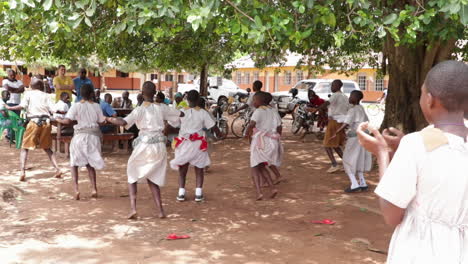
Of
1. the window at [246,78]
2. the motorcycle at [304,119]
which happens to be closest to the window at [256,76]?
the window at [246,78]

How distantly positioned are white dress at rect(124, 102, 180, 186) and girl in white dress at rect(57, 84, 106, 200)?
3.47 feet

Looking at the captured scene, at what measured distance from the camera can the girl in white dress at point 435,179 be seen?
200 cm

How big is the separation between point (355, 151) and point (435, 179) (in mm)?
5754

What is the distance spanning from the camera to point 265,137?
7367 millimetres

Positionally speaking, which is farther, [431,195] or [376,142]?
[376,142]

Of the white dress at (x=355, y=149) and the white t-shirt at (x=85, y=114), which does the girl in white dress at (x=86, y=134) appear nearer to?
the white t-shirt at (x=85, y=114)

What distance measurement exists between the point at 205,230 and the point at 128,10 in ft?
8.68

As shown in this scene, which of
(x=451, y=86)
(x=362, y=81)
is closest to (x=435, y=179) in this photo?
(x=451, y=86)

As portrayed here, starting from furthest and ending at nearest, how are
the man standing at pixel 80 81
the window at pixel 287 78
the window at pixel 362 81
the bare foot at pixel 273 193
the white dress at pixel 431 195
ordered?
the window at pixel 287 78 → the window at pixel 362 81 → the man standing at pixel 80 81 → the bare foot at pixel 273 193 → the white dress at pixel 431 195

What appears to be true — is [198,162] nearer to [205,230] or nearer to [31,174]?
[205,230]

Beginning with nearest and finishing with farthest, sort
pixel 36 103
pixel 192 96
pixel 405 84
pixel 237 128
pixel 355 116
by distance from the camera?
pixel 192 96, pixel 355 116, pixel 36 103, pixel 405 84, pixel 237 128

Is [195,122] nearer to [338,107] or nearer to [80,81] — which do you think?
[338,107]

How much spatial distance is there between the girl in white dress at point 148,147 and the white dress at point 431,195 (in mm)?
4248

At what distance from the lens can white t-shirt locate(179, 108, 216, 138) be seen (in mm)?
7102
